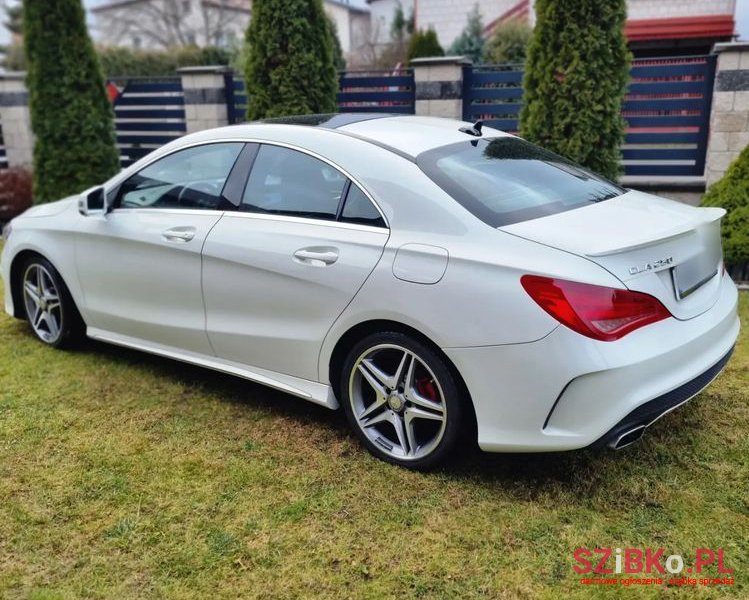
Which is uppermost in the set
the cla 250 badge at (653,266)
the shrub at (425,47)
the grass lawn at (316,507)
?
the shrub at (425,47)

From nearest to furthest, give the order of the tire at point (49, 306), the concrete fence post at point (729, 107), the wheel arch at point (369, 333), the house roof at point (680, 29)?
the wheel arch at point (369, 333) < the tire at point (49, 306) < the concrete fence post at point (729, 107) < the house roof at point (680, 29)

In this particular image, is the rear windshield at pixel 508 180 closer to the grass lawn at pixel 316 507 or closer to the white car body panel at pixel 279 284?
the white car body panel at pixel 279 284

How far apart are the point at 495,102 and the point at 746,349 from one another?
5.30 metres

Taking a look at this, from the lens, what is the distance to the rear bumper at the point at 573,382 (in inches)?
101

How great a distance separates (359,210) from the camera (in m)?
3.20

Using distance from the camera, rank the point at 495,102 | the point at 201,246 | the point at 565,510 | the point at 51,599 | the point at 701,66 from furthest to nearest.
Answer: the point at 495,102, the point at 701,66, the point at 201,246, the point at 565,510, the point at 51,599

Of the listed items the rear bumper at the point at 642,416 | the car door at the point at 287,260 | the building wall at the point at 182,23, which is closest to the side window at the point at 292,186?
the car door at the point at 287,260

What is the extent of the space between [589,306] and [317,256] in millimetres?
1282

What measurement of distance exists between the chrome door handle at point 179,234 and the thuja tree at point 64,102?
6971 millimetres

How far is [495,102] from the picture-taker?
8.87 m

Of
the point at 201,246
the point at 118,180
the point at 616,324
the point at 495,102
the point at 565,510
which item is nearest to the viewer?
the point at 616,324

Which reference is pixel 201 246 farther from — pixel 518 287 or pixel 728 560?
pixel 728 560

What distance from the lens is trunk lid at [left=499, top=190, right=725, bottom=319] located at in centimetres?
266

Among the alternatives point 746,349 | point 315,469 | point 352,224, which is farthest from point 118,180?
point 746,349
